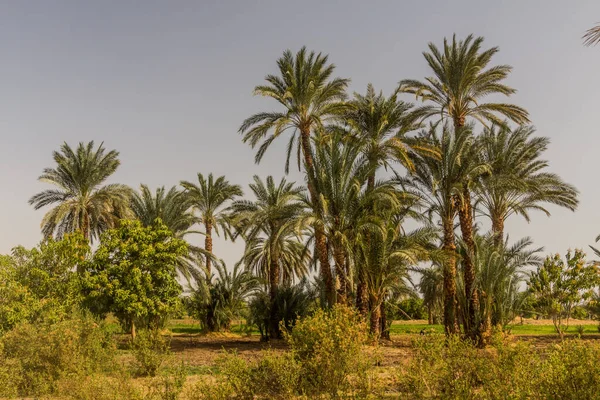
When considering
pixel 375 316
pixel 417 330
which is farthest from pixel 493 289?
pixel 417 330

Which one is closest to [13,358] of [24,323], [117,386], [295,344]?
[24,323]

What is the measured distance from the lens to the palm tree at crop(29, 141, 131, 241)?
29.7 m

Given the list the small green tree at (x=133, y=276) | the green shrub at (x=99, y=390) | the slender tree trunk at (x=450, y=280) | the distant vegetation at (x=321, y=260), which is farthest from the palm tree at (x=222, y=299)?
the green shrub at (x=99, y=390)

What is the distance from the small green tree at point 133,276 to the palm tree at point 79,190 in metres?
8.13

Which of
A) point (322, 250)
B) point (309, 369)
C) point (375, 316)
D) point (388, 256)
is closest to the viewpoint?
point (309, 369)

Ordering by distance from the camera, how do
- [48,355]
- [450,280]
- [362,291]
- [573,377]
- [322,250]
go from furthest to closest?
[322,250] < [450,280] < [362,291] < [48,355] < [573,377]

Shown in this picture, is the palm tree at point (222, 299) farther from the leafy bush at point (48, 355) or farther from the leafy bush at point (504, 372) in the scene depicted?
the leafy bush at point (504, 372)

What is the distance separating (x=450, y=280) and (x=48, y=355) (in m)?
16.5

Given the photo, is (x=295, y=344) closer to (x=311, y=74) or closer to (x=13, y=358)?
(x=13, y=358)

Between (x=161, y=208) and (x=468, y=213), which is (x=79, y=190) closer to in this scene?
(x=161, y=208)

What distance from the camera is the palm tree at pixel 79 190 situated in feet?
97.3

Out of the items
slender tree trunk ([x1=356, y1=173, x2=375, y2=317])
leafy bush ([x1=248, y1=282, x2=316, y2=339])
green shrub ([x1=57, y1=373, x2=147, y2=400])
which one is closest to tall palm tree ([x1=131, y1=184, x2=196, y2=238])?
leafy bush ([x1=248, y1=282, x2=316, y2=339])

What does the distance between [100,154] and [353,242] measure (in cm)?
1887

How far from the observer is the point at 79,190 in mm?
30172
